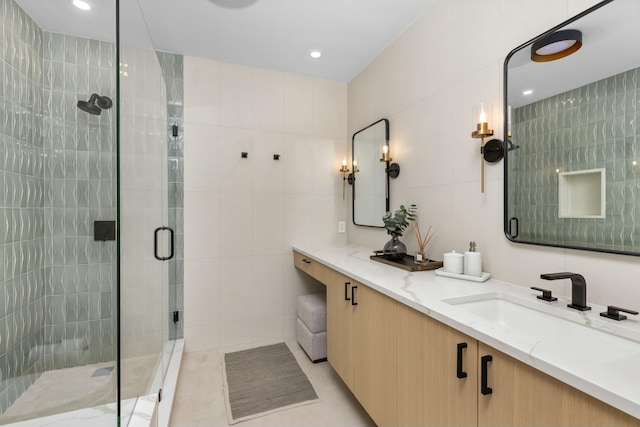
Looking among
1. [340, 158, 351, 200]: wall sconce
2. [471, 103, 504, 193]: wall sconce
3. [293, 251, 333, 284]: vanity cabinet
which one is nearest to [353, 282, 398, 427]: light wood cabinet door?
[293, 251, 333, 284]: vanity cabinet

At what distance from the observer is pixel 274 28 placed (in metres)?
2.11

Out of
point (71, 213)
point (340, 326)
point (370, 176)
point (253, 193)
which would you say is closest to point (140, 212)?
point (71, 213)

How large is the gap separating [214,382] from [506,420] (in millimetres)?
1893

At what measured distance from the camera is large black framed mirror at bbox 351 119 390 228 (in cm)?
238

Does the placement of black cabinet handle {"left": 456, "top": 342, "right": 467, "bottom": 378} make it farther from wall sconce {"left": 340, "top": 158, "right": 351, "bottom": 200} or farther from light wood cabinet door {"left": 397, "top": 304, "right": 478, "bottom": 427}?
wall sconce {"left": 340, "top": 158, "right": 351, "bottom": 200}

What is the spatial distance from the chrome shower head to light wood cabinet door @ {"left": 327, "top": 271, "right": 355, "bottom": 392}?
4.89 feet

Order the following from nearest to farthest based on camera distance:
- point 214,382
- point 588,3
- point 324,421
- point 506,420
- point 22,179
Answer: point 506,420 → point 588,3 → point 22,179 → point 324,421 → point 214,382

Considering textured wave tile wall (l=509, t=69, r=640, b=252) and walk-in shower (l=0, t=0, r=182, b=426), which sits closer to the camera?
textured wave tile wall (l=509, t=69, r=640, b=252)

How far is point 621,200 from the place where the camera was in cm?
101

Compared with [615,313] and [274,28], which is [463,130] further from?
[274,28]

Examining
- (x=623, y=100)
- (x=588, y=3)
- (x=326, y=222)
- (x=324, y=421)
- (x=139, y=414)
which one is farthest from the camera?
(x=326, y=222)

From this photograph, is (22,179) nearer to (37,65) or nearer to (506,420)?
(37,65)

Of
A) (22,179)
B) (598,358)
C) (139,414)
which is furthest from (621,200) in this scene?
(22,179)

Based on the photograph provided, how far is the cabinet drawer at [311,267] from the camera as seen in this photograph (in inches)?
82.6
